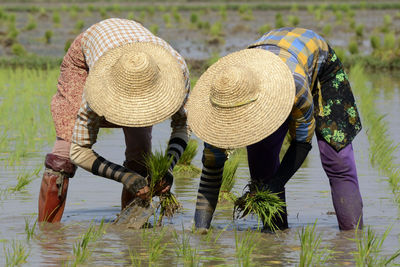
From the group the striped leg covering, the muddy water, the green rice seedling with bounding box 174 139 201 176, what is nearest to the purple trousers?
the muddy water

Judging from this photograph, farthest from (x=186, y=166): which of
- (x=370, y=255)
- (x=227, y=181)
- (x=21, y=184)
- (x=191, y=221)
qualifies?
(x=370, y=255)

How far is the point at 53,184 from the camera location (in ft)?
15.4

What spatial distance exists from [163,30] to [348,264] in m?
22.5

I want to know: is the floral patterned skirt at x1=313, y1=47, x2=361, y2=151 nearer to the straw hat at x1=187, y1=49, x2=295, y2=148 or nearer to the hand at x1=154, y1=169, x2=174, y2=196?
the straw hat at x1=187, y1=49, x2=295, y2=148

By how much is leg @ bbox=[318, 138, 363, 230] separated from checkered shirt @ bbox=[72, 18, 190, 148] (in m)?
0.71

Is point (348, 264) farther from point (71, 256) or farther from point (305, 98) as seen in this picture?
point (71, 256)

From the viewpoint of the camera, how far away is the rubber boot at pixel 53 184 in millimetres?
4648

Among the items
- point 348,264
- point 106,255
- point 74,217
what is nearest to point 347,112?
point 348,264

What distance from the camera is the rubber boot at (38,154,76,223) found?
4.65 metres

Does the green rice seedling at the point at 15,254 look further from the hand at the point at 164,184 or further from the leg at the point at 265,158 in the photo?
the leg at the point at 265,158

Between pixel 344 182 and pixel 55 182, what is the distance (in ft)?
4.81

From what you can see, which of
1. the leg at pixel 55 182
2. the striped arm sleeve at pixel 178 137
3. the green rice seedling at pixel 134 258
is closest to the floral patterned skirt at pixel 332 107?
the striped arm sleeve at pixel 178 137

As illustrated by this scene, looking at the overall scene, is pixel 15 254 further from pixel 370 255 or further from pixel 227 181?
pixel 227 181

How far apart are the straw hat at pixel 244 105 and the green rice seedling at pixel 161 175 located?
56cm
